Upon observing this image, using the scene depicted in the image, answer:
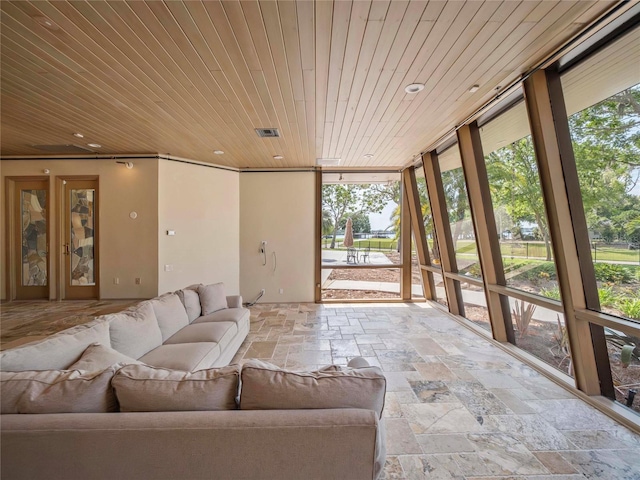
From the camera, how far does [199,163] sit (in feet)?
17.8

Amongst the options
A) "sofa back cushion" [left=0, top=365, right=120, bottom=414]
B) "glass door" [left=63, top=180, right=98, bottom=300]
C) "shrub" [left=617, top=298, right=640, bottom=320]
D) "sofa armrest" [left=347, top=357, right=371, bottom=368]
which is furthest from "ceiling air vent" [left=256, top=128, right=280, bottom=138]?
"shrub" [left=617, top=298, right=640, bottom=320]

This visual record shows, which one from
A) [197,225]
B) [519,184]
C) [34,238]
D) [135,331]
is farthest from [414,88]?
[34,238]

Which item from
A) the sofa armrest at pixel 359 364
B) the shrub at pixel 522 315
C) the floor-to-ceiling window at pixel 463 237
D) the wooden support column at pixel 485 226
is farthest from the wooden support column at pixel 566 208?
the sofa armrest at pixel 359 364

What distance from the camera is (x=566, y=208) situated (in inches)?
91.2

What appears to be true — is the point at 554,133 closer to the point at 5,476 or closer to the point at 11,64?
the point at 5,476

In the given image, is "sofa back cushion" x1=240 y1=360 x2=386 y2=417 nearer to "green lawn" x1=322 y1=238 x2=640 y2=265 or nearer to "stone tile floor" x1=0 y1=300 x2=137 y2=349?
"green lawn" x1=322 y1=238 x2=640 y2=265

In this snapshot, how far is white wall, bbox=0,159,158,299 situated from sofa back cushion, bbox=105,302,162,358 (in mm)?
2920

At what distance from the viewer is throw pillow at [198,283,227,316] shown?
11.7 ft

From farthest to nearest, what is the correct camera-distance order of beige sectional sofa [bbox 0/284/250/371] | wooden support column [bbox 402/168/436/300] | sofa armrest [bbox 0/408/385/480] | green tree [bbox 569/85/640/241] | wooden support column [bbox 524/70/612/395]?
wooden support column [bbox 402/168/436/300] < wooden support column [bbox 524/70/612/395] < green tree [bbox 569/85/640/241] < beige sectional sofa [bbox 0/284/250/371] < sofa armrest [bbox 0/408/385/480]

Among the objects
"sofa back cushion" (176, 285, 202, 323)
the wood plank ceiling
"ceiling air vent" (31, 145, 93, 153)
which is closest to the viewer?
the wood plank ceiling

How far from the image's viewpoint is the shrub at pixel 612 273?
6.66ft

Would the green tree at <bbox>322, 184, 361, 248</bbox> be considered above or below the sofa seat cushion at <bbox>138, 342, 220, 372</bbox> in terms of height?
above

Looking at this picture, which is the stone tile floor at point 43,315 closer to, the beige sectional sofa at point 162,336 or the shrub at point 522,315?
the beige sectional sofa at point 162,336

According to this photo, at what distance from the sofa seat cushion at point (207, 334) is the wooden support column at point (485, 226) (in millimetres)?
3421
